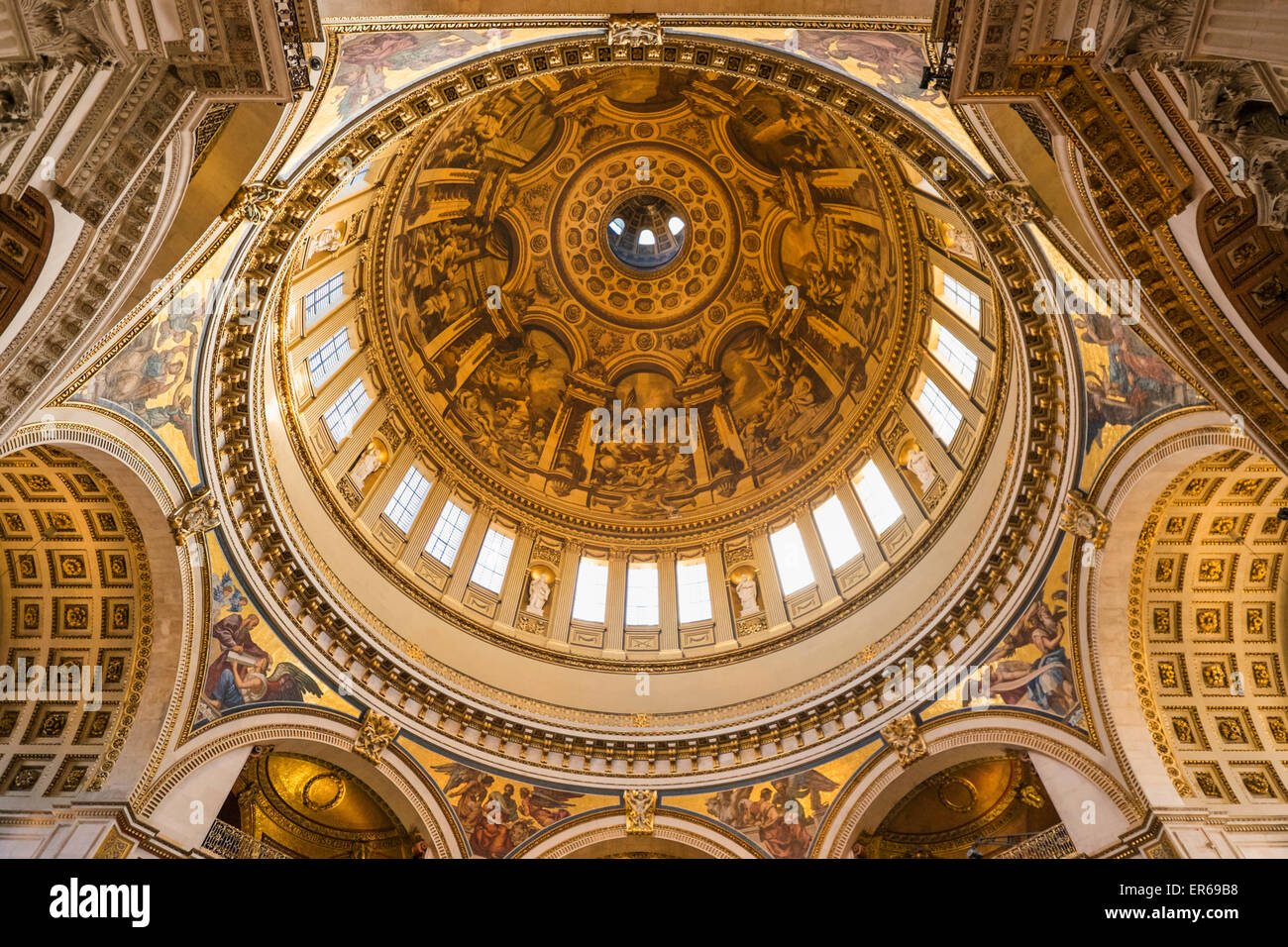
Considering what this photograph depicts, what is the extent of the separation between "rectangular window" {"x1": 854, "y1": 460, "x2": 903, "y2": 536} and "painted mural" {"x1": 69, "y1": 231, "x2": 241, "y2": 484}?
15274mm

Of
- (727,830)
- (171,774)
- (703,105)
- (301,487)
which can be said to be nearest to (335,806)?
(171,774)

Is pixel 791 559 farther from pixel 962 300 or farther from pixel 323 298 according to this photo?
pixel 323 298

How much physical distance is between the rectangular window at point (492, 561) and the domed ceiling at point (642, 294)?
1.28 meters

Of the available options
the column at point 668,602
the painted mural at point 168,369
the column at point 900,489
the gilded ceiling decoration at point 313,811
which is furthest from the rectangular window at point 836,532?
the painted mural at point 168,369

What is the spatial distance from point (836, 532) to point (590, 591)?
6.81 meters

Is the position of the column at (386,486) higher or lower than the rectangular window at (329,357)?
lower

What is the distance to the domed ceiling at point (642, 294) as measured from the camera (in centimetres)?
2336

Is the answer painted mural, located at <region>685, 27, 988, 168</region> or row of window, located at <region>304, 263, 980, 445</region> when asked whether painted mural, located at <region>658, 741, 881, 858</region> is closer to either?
row of window, located at <region>304, 263, 980, 445</region>

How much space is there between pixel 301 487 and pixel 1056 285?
1512 cm

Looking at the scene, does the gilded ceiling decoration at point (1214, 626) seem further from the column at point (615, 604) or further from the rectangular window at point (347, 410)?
the rectangular window at point (347, 410)

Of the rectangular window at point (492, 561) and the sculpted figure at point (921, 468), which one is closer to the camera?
the sculpted figure at point (921, 468)

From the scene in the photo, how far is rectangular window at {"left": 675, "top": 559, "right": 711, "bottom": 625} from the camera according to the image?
23.5m

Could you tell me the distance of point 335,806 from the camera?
18625 millimetres

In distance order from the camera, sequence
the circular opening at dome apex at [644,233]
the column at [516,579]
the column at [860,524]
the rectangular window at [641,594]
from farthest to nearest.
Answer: the circular opening at dome apex at [644,233] < the rectangular window at [641,594] < the column at [516,579] < the column at [860,524]
